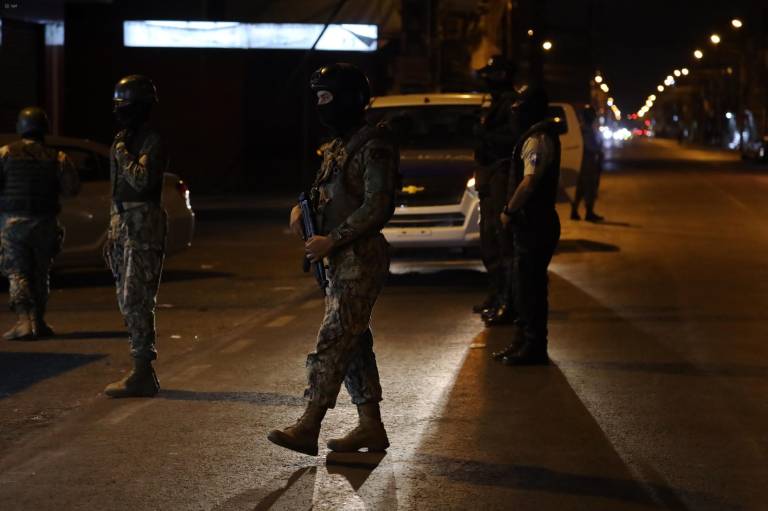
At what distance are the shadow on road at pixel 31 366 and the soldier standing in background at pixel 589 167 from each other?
1305 centimetres

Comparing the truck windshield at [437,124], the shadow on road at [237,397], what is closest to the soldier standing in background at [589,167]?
the truck windshield at [437,124]

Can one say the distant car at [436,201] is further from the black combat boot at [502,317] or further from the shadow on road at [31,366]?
the shadow on road at [31,366]

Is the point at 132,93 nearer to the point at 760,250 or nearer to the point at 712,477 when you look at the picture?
the point at 712,477

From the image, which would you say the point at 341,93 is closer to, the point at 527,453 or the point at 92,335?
the point at 527,453

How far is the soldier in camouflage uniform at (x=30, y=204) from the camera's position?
10.5 metres

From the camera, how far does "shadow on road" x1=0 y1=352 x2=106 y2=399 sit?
896cm

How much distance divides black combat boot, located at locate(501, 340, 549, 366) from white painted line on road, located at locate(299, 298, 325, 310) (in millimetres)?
3729

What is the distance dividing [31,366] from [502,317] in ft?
12.8

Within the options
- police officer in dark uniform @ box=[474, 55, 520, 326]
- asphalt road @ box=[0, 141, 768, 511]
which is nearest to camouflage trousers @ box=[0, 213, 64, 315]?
asphalt road @ box=[0, 141, 768, 511]

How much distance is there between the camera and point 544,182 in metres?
9.30

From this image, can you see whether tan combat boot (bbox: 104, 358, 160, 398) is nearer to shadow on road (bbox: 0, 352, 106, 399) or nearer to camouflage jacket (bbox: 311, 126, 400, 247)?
shadow on road (bbox: 0, 352, 106, 399)

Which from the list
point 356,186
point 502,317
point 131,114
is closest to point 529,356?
point 502,317

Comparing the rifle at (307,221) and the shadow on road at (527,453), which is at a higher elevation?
the rifle at (307,221)

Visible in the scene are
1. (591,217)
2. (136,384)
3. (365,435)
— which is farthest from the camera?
(591,217)
